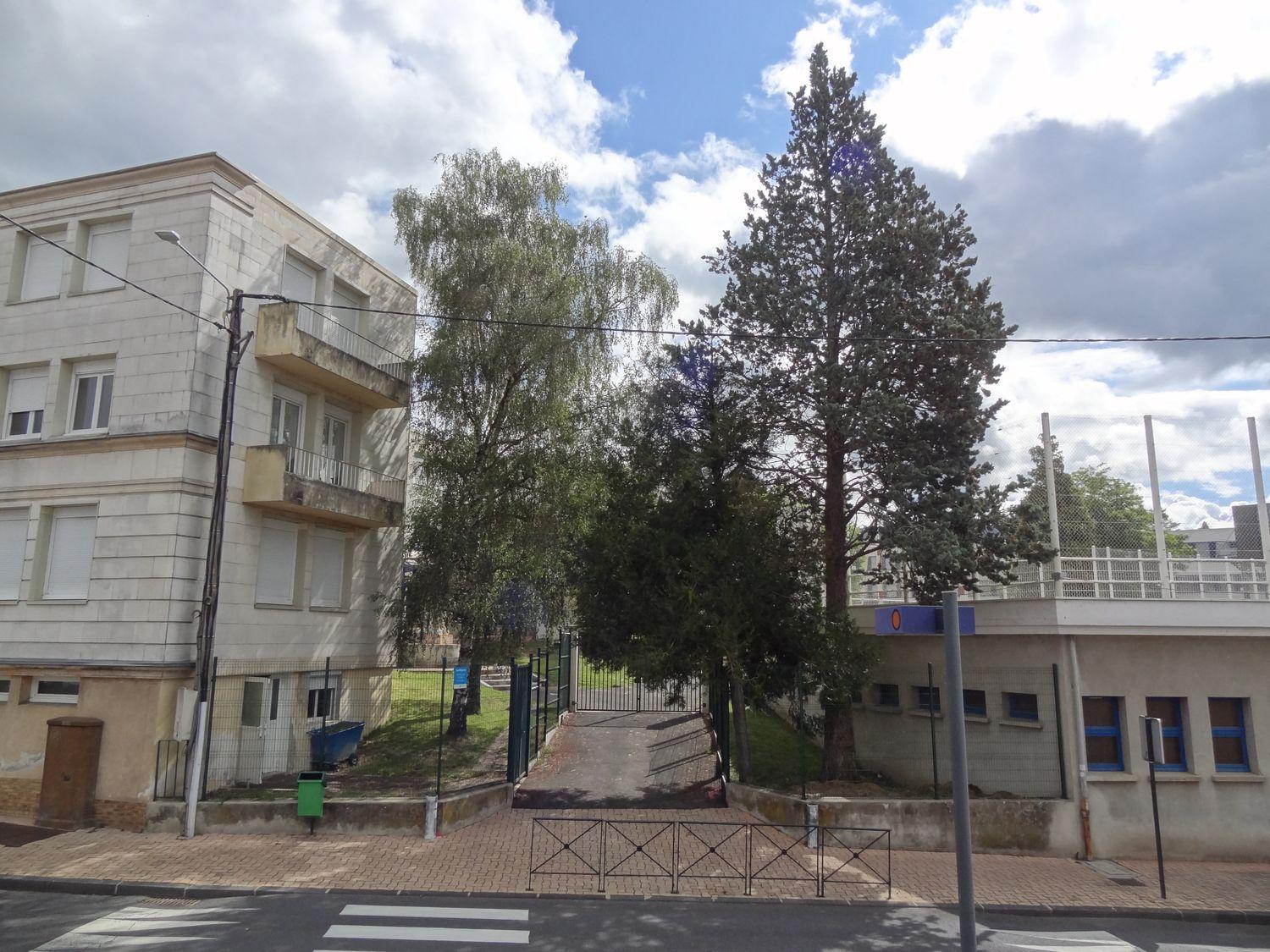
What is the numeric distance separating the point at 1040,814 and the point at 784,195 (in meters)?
12.1

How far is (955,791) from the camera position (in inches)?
257

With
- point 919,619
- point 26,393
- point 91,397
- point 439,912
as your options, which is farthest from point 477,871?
point 26,393

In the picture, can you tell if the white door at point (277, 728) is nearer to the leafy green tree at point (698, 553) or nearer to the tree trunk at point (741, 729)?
the leafy green tree at point (698, 553)

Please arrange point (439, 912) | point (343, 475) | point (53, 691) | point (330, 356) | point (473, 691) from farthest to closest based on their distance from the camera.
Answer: point (473, 691), point (343, 475), point (330, 356), point (53, 691), point (439, 912)

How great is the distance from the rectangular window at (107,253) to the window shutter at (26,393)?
2.20 meters

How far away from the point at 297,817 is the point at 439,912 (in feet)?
14.4

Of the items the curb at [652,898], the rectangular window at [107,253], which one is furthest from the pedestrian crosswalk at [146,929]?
the rectangular window at [107,253]

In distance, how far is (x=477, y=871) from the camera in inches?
462

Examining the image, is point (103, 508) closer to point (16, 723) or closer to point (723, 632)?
point (16, 723)

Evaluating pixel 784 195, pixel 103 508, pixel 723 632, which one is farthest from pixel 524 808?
pixel 784 195

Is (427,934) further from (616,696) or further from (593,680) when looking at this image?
(593,680)

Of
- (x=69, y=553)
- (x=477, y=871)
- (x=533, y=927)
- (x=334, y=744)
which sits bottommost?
(x=533, y=927)

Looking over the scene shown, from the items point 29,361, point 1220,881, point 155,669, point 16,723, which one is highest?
point 29,361

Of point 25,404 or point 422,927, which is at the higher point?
point 25,404
